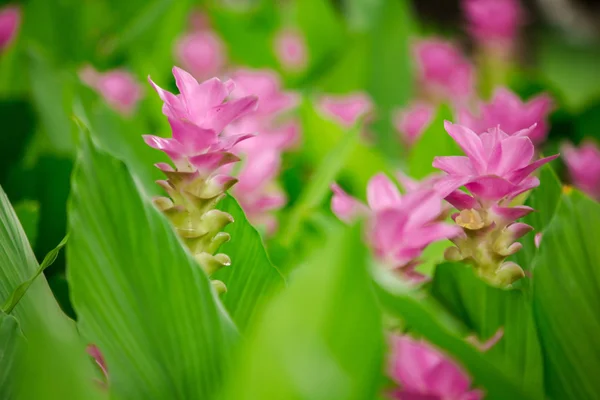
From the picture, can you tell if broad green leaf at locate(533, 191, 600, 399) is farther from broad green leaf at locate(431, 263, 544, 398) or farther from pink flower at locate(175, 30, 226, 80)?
pink flower at locate(175, 30, 226, 80)

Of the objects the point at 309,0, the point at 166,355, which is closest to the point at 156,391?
the point at 166,355

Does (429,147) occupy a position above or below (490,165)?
below

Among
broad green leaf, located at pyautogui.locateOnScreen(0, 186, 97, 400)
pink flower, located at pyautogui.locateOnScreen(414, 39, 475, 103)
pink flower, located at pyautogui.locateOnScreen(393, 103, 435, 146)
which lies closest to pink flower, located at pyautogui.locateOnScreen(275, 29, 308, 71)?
pink flower, located at pyautogui.locateOnScreen(414, 39, 475, 103)

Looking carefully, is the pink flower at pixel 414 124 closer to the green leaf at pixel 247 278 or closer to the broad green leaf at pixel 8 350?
the green leaf at pixel 247 278

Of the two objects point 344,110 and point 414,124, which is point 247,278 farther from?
point 414,124

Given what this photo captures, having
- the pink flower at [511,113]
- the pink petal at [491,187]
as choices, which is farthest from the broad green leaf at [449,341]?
the pink flower at [511,113]

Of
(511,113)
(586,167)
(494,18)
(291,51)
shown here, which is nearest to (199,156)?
(511,113)
